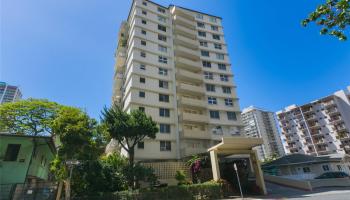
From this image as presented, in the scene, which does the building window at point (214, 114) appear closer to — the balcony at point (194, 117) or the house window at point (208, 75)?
the balcony at point (194, 117)

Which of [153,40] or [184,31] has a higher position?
[184,31]

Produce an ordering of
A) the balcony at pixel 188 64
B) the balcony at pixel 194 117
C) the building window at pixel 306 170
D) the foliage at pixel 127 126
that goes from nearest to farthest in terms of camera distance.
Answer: the foliage at pixel 127 126 < the balcony at pixel 194 117 < the building window at pixel 306 170 < the balcony at pixel 188 64

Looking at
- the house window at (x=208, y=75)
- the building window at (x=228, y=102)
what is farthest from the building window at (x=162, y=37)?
the building window at (x=228, y=102)

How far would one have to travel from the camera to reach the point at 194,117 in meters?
33.7

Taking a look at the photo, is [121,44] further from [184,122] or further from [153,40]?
[184,122]

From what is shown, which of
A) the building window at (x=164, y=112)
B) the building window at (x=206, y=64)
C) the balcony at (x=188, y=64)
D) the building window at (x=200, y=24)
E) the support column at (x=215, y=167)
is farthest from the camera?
the building window at (x=200, y=24)

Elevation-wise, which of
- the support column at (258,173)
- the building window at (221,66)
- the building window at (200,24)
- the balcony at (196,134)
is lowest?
the support column at (258,173)

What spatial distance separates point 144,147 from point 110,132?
8.29 m

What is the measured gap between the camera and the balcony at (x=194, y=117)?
32906 millimetres

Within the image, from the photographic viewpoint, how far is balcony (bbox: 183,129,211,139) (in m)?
31.6

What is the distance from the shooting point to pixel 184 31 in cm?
4275

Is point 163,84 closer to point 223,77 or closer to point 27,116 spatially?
point 223,77

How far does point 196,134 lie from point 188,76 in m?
11.2

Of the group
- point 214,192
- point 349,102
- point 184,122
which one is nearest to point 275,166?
point 184,122
